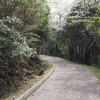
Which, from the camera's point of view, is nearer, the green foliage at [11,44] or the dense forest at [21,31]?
the green foliage at [11,44]

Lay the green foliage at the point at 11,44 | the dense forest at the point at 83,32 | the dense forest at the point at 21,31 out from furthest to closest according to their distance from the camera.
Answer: the dense forest at the point at 83,32 < the dense forest at the point at 21,31 < the green foliage at the point at 11,44

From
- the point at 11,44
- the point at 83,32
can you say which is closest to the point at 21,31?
the point at 11,44

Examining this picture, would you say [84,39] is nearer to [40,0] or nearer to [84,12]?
[84,12]

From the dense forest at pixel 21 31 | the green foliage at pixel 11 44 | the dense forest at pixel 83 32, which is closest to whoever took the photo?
the green foliage at pixel 11 44

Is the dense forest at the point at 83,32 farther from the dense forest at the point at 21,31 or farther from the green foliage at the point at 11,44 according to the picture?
the green foliage at the point at 11,44

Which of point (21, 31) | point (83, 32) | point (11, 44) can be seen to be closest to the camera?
point (11, 44)

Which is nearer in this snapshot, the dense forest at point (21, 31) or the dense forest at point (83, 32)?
the dense forest at point (21, 31)

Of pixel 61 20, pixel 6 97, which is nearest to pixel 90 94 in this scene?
pixel 6 97

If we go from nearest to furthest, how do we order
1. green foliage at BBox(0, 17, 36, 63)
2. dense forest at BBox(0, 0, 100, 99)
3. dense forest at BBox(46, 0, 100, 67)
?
green foliage at BBox(0, 17, 36, 63)
dense forest at BBox(0, 0, 100, 99)
dense forest at BBox(46, 0, 100, 67)

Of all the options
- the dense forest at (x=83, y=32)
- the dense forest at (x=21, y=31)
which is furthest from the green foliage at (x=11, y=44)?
the dense forest at (x=83, y=32)

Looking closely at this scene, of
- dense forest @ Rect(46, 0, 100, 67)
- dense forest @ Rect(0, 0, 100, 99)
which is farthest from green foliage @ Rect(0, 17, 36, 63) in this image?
dense forest @ Rect(46, 0, 100, 67)

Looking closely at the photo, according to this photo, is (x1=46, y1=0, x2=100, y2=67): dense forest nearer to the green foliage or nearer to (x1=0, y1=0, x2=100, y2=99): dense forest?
(x1=0, y1=0, x2=100, y2=99): dense forest

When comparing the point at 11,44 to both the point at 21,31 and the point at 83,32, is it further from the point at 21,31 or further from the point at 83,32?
the point at 83,32

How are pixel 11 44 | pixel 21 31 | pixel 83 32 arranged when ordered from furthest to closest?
pixel 83 32 < pixel 21 31 < pixel 11 44
